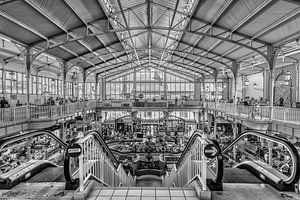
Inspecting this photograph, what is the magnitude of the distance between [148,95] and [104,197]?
2869cm

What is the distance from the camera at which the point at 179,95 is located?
104ft

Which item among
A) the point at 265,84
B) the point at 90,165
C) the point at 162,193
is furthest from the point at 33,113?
the point at 265,84

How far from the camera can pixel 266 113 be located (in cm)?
1209

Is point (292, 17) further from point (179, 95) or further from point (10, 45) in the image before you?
point (179, 95)

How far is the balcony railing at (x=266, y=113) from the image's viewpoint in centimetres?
1002

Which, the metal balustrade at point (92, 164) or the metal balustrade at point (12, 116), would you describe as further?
the metal balustrade at point (12, 116)

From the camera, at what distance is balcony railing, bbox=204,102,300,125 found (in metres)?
10.0

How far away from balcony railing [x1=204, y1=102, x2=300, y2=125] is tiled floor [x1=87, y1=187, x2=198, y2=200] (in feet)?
27.1

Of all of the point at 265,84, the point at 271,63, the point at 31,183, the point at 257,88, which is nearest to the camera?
the point at 31,183

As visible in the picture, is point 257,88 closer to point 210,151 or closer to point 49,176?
point 210,151

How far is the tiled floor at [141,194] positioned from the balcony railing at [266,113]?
827 centimetres

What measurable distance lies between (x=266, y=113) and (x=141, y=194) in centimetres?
1088

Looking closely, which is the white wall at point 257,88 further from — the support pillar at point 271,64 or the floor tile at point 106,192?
the floor tile at point 106,192

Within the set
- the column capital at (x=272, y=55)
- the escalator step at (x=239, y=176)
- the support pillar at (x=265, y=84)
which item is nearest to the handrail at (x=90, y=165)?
the escalator step at (x=239, y=176)
